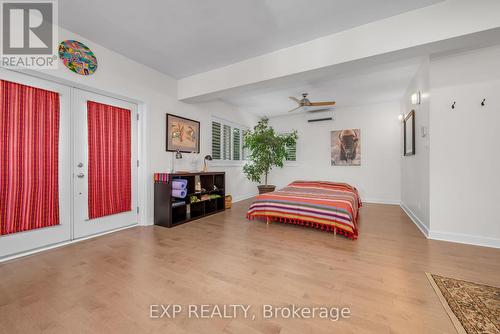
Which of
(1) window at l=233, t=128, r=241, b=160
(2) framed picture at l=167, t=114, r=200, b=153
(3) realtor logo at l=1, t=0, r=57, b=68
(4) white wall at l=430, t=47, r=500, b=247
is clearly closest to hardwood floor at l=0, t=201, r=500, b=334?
(4) white wall at l=430, t=47, r=500, b=247

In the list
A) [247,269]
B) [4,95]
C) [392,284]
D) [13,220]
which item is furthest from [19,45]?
[392,284]

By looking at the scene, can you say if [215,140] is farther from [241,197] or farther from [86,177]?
[86,177]

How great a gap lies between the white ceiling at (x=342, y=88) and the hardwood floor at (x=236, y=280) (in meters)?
2.52

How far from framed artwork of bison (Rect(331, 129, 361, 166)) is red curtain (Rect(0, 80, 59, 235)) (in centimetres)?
612

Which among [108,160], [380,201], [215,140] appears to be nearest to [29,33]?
[108,160]

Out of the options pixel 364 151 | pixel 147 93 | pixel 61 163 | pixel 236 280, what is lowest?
pixel 236 280

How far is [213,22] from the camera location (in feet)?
8.21

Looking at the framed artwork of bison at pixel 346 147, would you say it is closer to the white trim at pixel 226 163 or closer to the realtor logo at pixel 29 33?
the white trim at pixel 226 163

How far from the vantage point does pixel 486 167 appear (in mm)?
2586

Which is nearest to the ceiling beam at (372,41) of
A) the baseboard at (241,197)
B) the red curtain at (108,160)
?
the red curtain at (108,160)

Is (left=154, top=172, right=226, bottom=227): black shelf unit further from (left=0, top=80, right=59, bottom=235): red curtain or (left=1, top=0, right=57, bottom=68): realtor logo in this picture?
(left=1, top=0, right=57, bottom=68): realtor logo

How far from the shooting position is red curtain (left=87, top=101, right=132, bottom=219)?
3031mm

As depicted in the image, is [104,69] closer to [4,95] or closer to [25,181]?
[4,95]

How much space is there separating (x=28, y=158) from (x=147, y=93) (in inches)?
73.3
